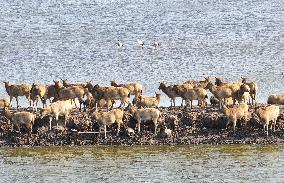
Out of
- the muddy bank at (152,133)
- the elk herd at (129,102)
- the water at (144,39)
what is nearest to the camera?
the muddy bank at (152,133)

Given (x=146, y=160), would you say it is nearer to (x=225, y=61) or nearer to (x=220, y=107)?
(x=220, y=107)

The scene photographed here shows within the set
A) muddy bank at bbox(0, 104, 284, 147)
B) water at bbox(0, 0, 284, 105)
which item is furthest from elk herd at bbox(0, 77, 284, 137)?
water at bbox(0, 0, 284, 105)

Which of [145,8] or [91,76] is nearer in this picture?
[91,76]

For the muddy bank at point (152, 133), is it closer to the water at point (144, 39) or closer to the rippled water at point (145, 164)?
the rippled water at point (145, 164)

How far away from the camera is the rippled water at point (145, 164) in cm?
2856

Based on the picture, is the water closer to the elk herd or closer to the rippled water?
the elk herd

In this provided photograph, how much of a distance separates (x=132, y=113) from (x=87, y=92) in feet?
9.62

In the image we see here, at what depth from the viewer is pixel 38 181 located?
2841cm

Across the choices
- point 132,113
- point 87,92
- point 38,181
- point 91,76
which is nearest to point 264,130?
point 132,113

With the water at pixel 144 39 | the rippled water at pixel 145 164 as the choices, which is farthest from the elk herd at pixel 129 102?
the water at pixel 144 39

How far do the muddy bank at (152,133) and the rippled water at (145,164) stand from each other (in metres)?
0.57

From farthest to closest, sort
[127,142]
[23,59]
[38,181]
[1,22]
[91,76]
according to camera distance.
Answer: [1,22] < [23,59] < [91,76] < [127,142] < [38,181]

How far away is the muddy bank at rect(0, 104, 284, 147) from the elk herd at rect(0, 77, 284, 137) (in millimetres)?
278

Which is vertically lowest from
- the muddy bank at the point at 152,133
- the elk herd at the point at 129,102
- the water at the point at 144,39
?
the muddy bank at the point at 152,133
